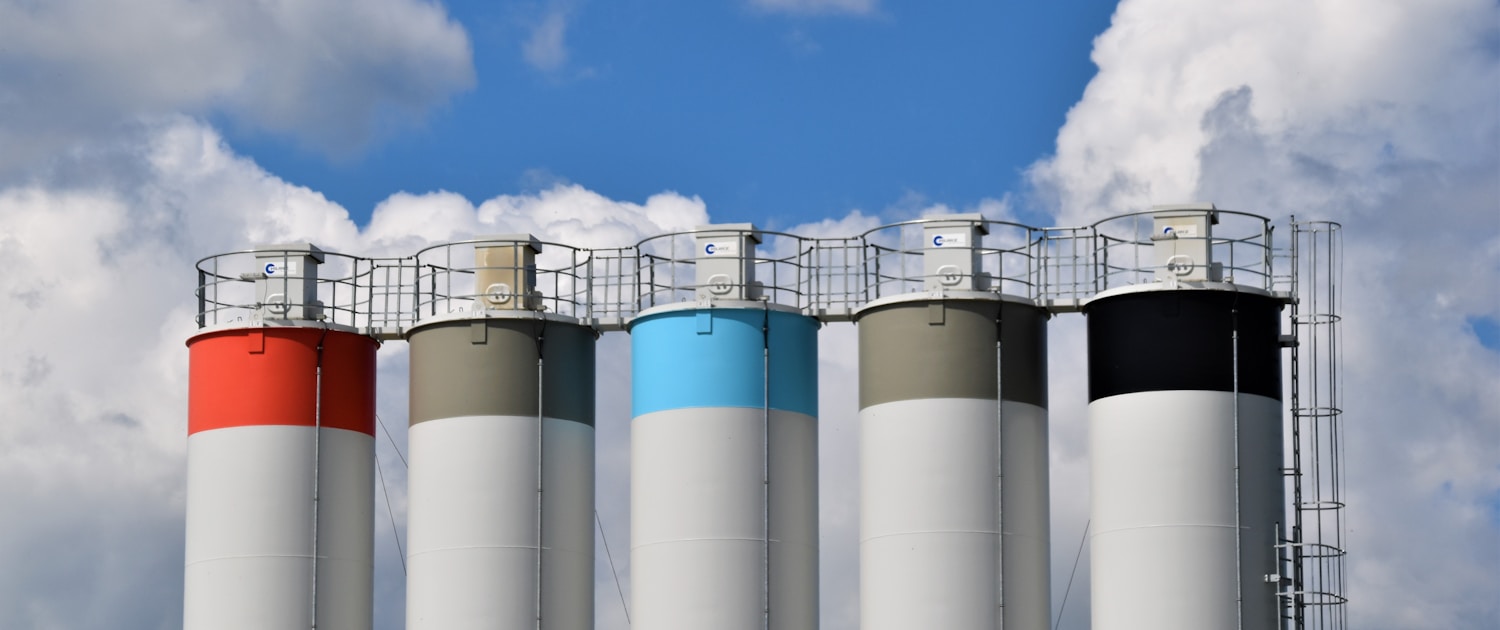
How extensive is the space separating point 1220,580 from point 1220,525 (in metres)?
1.12

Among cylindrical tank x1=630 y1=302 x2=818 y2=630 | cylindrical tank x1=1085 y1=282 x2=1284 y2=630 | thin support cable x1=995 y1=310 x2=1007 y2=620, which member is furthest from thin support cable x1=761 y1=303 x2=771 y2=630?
cylindrical tank x1=1085 y1=282 x2=1284 y2=630

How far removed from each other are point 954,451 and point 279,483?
15683 millimetres

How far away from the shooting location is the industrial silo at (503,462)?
65438 millimetres

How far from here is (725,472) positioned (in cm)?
6391

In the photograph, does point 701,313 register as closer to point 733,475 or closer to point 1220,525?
point 733,475

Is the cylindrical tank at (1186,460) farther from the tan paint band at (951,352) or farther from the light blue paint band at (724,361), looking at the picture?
the light blue paint band at (724,361)

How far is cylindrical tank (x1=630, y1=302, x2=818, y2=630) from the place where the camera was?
63562 millimetres

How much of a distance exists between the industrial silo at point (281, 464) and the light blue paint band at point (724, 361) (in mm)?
7627

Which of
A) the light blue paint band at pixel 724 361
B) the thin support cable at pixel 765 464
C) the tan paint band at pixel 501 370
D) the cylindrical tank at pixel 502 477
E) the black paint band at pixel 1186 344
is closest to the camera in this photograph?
the black paint band at pixel 1186 344

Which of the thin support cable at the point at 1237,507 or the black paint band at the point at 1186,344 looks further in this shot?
the black paint band at the point at 1186,344

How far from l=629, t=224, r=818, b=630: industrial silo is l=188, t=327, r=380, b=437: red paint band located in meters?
7.46

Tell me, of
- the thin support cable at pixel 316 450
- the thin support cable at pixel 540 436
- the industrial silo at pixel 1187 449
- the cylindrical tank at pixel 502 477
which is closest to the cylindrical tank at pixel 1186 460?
the industrial silo at pixel 1187 449

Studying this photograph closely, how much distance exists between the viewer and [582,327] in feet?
221

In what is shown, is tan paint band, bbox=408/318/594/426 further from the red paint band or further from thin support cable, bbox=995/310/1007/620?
thin support cable, bbox=995/310/1007/620
